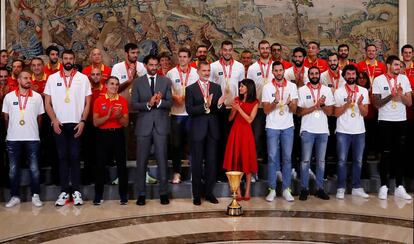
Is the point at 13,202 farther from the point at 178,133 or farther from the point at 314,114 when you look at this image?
the point at 314,114

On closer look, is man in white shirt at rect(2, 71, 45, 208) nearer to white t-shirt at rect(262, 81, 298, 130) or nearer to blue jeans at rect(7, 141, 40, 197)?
blue jeans at rect(7, 141, 40, 197)

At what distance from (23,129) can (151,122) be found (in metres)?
1.71

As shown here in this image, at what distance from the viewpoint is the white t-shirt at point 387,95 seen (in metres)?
7.91

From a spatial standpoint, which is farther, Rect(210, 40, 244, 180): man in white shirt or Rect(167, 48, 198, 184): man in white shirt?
Rect(210, 40, 244, 180): man in white shirt

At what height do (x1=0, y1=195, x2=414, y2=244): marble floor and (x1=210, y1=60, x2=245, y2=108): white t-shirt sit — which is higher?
(x1=210, y1=60, x2=245, y2=108): white t-shirt

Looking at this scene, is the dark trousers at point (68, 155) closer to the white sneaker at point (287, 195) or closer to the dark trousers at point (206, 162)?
the dark trousers at point (206, 162)

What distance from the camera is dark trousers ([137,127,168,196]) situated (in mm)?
7559

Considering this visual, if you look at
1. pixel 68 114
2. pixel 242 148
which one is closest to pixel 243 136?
pixel 242 148

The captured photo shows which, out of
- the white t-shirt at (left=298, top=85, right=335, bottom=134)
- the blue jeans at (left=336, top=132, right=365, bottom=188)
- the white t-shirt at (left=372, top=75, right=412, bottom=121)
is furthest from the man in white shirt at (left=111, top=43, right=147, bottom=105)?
the white t-shirt at (left=372, top=75, right=412, bottom=121)

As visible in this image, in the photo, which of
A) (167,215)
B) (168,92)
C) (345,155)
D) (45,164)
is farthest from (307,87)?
(45,164)

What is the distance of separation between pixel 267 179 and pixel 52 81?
3447mm

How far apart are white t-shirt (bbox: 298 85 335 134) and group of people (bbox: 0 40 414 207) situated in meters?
0.01

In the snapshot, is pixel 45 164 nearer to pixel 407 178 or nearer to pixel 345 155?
pixel 345 155

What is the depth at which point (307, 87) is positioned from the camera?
783 cm
